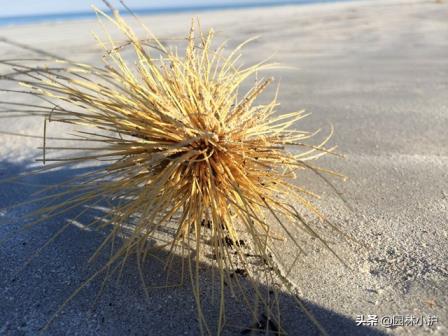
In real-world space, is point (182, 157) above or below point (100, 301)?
above

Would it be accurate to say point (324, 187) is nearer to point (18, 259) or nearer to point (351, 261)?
point (351, 261)

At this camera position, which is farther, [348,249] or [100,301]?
[348,249]

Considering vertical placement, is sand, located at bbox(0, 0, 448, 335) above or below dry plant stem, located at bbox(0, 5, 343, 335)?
below

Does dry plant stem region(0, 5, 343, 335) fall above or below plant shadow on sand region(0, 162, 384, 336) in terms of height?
above

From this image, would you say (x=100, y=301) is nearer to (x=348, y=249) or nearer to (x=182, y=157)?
(x=182, y=157)

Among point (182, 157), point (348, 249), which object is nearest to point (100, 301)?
point (182, 157)

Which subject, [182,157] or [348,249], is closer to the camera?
[182,157]

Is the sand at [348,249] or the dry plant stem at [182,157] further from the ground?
the dry plant stem at [182,157]

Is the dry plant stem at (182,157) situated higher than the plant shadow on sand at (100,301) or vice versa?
the dry plant stem at (182,157)

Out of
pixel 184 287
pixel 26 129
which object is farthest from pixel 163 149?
pixel 26 129
